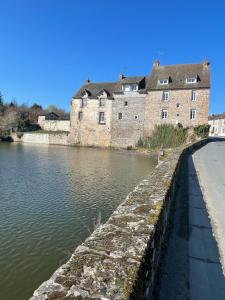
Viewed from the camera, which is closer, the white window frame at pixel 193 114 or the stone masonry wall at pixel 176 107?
the stone masonry wall at pixel 176 107

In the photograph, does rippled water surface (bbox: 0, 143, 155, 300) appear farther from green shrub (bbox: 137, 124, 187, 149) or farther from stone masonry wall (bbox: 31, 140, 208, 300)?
green shrub (bbox: 137, 124, 187, 149)

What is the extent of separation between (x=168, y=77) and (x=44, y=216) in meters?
33.2

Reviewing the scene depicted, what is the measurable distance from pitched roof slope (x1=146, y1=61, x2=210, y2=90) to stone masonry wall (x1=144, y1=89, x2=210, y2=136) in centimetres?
82

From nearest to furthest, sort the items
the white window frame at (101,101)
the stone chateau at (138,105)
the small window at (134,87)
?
the stone chateau at (138,105)
the small window at (134,87)
the white window frame at (101,101)

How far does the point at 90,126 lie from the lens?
43.3 metres

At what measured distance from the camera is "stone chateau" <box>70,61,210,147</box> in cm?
3591

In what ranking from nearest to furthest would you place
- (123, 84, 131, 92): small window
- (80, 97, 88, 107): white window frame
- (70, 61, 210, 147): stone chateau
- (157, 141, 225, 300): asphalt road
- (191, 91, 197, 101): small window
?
(157, 141, 225, 300): asphalt road → (191, 91, 197, 101): small window → (70, 61, 210, 147): stone chateau → (123, 84, 131, 92): small window → (80, 97, 88, 107): white window frame

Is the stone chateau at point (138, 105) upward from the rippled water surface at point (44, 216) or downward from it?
upward

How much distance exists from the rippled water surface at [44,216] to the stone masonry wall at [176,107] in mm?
21653

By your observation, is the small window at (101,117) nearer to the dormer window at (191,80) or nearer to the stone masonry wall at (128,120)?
the stone masonry wall at (128,120)

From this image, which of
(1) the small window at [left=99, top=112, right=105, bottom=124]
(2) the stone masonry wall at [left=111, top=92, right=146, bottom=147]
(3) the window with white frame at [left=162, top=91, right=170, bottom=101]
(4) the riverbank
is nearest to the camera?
(3) the window with white frame at [left=162, top=91, right=170, bottom=101]

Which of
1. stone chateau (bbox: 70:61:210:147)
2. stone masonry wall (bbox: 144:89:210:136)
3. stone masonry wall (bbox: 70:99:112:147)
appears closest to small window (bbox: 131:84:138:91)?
stone chateau (bbox: 70:61:210:147)


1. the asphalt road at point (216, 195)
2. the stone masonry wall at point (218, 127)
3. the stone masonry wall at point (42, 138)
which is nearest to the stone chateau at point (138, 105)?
the stone masonry wall at point (42, 138)

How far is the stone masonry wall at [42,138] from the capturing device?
46.2 meters
